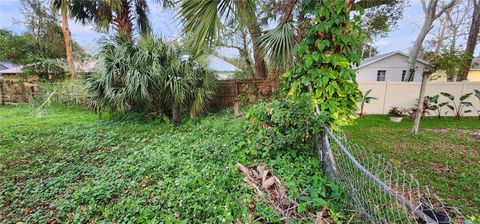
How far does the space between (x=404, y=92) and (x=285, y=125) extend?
7.51 metres

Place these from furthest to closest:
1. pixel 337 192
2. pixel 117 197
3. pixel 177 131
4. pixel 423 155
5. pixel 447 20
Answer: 1. pixel 447 20
2. pixel 177 131
3. pixel 423 155
4. pixel 117 197
5. pixel 337 192

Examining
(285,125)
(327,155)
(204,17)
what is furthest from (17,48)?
(327,155)

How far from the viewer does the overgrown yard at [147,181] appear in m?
2.08

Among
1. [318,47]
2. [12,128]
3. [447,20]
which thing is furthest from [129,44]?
[447,20]

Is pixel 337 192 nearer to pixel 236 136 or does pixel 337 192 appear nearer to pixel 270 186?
pixel 270 186

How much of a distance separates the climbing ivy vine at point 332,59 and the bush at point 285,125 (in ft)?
0.58

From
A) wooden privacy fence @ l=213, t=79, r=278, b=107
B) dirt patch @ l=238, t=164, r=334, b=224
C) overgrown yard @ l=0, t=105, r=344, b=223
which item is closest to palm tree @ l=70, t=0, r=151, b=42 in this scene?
wooden privacy fence @ l=213, t=79, r=278, b=107

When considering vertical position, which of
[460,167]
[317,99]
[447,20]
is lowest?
[460,167]

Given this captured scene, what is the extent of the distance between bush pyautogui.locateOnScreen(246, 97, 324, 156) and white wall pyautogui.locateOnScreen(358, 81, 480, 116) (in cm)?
666

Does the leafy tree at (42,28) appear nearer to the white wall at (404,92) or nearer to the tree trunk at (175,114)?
the tree trunk at (175,114)

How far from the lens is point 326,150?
2418 mm

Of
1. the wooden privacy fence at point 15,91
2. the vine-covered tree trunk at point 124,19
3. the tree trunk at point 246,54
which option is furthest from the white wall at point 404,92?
the wooden privacy fence at point 15,91

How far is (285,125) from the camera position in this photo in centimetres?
275

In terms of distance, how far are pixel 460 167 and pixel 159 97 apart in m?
6.02
